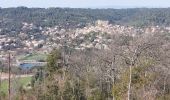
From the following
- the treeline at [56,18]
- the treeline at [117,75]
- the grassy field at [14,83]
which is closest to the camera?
the treeline at [117,75]

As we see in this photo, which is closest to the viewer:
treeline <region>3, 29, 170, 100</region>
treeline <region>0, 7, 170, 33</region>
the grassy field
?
treeline <region>3, 29, 170, 100</region>

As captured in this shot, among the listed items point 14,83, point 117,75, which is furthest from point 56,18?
point 117,75

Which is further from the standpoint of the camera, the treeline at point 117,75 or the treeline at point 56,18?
the treeline at point 56,18

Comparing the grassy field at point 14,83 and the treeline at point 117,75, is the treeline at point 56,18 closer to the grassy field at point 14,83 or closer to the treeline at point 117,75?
the grassy field at point 14,83

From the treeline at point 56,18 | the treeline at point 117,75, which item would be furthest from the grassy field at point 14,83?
the treeline at point 56,18

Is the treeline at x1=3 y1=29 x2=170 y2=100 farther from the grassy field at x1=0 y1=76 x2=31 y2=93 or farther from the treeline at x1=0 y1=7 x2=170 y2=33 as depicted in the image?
the treeline at x1=0 y1=7 x2=170 y2=33

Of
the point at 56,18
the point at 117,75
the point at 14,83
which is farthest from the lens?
the point at 56,18

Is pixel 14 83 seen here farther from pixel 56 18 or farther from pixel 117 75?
pixel 56 18

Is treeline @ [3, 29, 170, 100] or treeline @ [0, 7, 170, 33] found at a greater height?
treeline @ [3, 29, 170, 100]

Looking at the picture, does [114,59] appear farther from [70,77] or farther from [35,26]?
[35,26]

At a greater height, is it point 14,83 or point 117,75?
point 117,75

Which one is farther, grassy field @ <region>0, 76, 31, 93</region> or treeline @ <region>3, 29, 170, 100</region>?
grassy field @ <region>0, 76, 31, 93</region>

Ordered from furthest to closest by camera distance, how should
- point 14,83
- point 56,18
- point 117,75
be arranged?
point 56,18 < point 14,83 < point 117,75

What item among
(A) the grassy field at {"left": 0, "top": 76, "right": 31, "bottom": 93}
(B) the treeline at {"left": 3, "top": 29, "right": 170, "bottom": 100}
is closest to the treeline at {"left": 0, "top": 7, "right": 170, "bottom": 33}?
(A) the grassy field at {"left": 0, "top": 76, "right": 31, "bottom": 93}
